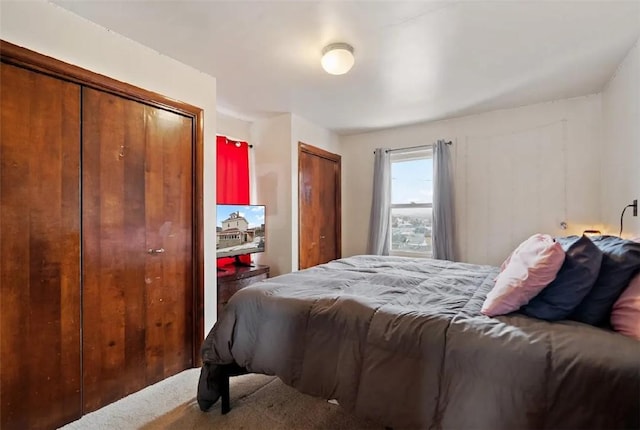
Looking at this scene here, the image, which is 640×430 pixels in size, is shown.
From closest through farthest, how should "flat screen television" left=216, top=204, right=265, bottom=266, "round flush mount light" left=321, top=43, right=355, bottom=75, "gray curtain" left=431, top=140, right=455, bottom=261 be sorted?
"round flush mount light" left=321, top=43, right=355, bottom=75, "flat screen television" left=216, top=204, right=265, bottom=266, "gray curtain" left=431, top=140, right=455, bottom=261

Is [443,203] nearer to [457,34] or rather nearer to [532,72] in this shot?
[532,72]

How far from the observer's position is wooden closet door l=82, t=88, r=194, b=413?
1.92 m

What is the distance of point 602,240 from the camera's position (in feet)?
4.86

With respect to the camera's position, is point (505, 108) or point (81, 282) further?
point (505, 108)

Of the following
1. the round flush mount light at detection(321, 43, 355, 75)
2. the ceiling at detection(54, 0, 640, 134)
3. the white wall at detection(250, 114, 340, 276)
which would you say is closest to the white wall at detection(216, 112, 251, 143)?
the white wall at detection(250, 114, 340, 276)

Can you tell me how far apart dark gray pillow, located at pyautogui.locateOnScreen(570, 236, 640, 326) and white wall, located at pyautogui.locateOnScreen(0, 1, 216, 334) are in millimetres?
2438

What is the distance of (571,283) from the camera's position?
4.00ft

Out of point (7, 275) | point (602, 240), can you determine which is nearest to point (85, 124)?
point (7, 275)

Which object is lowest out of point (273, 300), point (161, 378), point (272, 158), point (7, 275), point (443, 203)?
point (161, 378)

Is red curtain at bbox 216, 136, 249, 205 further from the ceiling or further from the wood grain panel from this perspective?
the wood grain panel

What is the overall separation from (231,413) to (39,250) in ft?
4.68

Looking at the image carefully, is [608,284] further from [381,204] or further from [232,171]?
[232,171]

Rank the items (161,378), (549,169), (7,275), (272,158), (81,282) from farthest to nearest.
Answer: (272,158) → (549,169) → (161,378) → (81,282) → (7,275)

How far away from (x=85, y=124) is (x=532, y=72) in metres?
3.41
